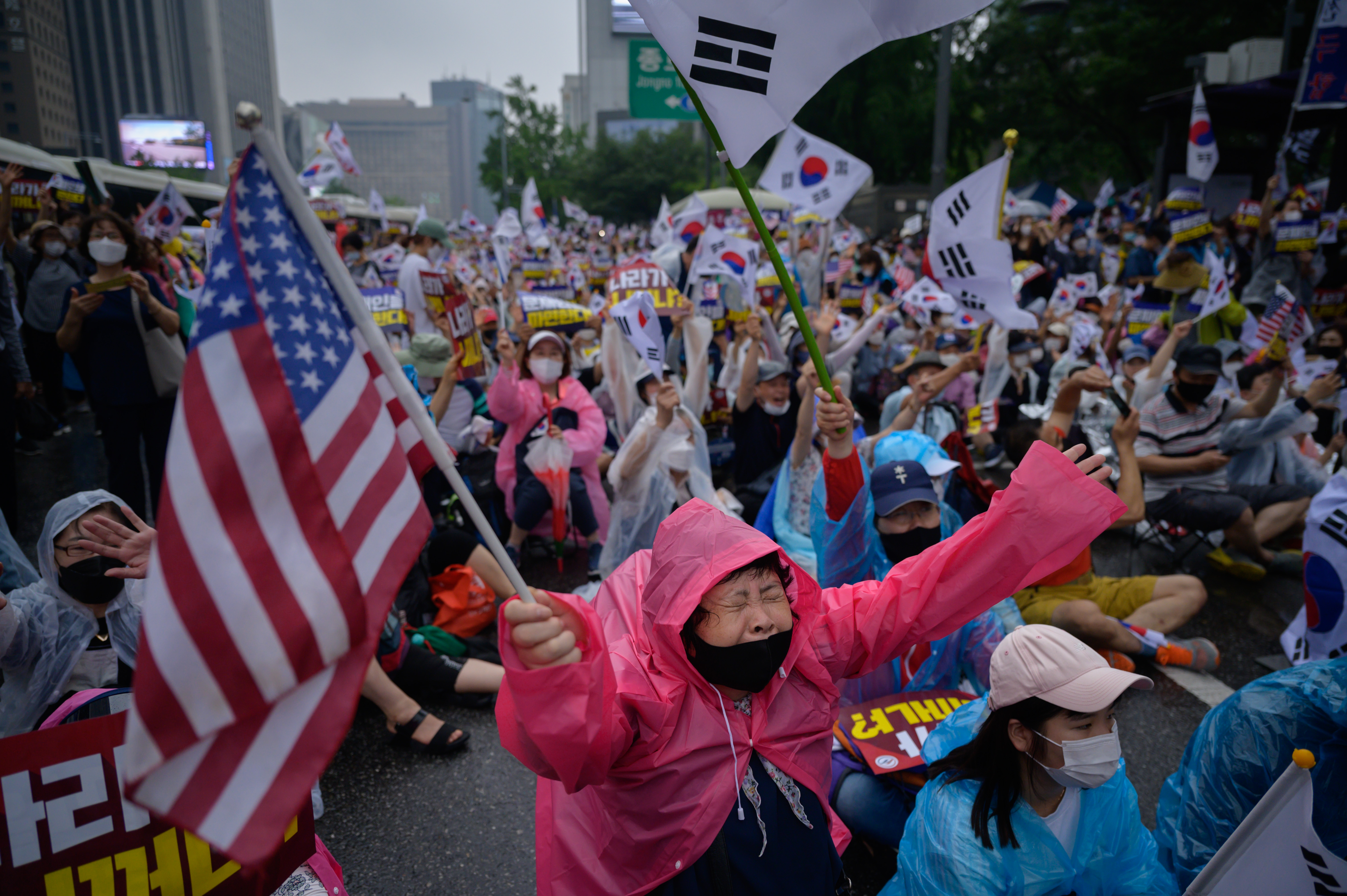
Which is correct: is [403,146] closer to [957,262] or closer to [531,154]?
[531,154]

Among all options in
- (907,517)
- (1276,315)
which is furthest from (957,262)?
(1276,315)

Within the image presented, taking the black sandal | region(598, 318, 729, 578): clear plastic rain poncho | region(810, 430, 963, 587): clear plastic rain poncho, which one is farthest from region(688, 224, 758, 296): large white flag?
the black sandal

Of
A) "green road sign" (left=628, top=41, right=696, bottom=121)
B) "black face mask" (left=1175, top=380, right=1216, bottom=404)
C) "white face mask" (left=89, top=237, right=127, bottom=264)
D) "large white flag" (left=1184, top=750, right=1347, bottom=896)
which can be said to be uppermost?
"green road sign" (left=628, top=41, right=696, bottom=121)

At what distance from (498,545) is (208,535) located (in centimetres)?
43

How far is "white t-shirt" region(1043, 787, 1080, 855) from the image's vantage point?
203cm

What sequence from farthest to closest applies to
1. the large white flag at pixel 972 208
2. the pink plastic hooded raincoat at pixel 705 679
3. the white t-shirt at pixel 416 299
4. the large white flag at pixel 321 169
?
the large white flag at pixel 321 169 < the white t-shirt at pixel 416 299 < the large white flag at pixel 972 208 < the pink plastic hooded raincoat at pixel 705 679

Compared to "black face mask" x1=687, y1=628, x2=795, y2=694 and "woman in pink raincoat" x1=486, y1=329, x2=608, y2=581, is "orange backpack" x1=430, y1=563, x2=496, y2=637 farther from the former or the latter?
"black face mask" x1=687, y1=628, x2=795, y2=694

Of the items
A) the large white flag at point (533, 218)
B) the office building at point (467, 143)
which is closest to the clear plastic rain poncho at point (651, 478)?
the large white flag at point (533, 218)

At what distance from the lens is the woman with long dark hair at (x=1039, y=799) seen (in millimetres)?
1938

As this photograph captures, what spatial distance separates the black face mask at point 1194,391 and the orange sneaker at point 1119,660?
214 centimetres

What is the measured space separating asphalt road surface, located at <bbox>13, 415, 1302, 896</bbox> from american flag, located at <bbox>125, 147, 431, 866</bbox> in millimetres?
2040

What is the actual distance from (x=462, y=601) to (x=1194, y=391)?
5011 mm

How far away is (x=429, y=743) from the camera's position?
352 cm

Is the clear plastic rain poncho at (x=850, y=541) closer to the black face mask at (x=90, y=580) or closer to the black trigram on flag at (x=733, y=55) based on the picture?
the black trigram on flag at (x=733, y=55)
